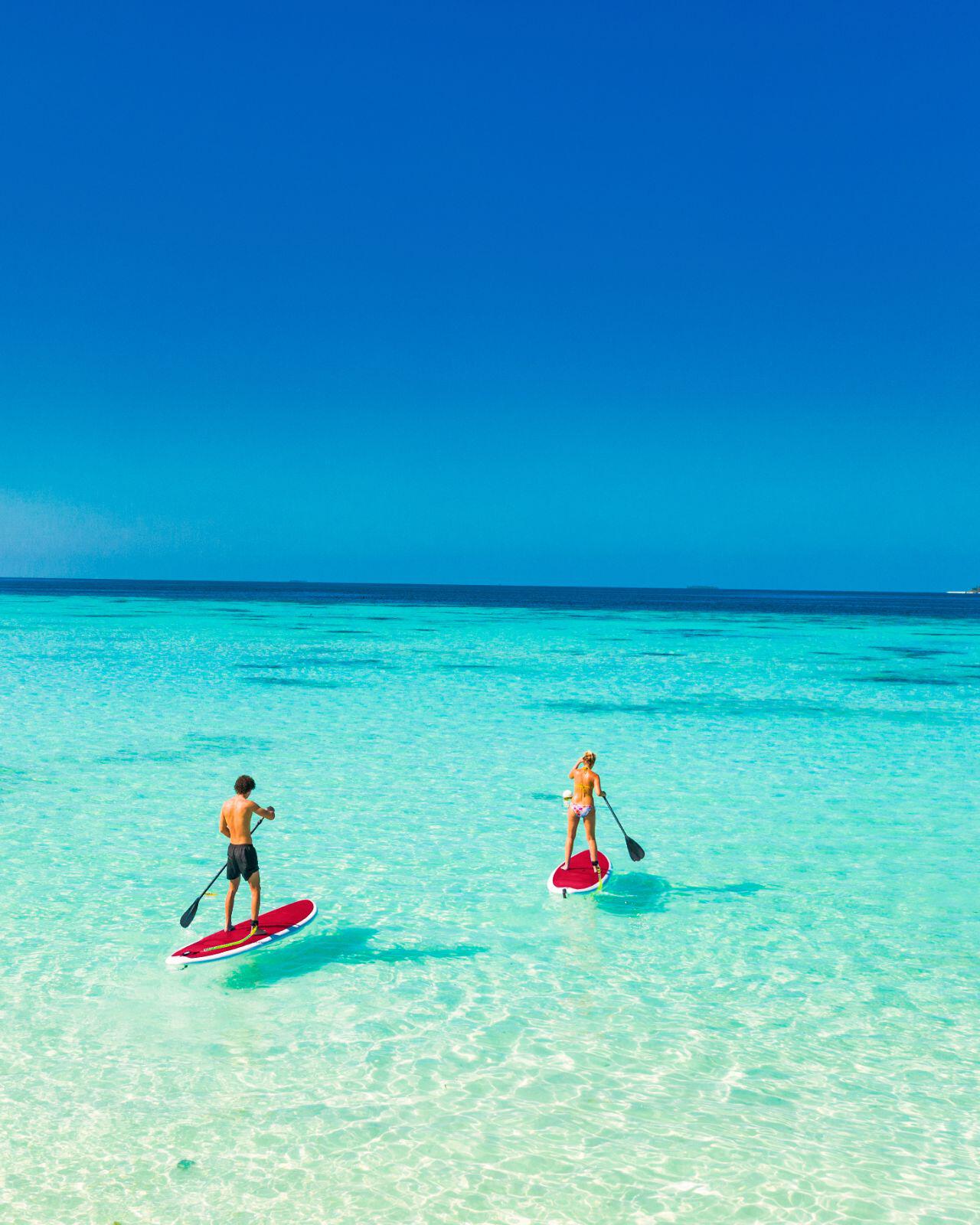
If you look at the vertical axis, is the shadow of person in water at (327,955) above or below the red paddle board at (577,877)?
below

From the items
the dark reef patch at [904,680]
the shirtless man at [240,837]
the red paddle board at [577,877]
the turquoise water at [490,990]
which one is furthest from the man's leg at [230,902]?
the dark reef patch at [904,680]

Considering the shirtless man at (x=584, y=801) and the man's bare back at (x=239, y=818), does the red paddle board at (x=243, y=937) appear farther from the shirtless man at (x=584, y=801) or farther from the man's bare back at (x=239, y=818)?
the shirtless man at (x=584, y=801)

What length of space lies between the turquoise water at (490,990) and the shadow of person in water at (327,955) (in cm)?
4

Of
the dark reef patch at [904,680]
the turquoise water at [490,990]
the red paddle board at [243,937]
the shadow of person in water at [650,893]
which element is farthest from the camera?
the dark reef patch at [904,680]

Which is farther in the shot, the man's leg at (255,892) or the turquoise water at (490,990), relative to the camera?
the man's leg at (255,892)

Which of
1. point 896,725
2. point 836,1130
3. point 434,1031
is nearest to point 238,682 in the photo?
point 896,725

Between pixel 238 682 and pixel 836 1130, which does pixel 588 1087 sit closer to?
pixel 836 1130

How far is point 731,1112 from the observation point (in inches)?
266

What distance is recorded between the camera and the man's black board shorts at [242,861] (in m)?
8.90

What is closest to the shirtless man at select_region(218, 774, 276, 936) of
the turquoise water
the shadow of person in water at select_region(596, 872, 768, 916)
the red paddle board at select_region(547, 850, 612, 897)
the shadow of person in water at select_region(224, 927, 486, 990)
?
the shadow of person in water at select_region(224, 927, 486, 990)

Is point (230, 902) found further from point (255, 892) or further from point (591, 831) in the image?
point (591, 831)

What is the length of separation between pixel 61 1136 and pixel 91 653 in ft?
Result: 127

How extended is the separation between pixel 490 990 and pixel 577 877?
291 cm

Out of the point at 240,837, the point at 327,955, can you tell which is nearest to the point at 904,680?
the point at 327,955
